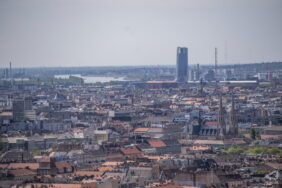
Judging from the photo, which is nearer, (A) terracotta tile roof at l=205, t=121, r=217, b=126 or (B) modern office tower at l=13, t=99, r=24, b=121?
(A) terracotta tile roof at l=205, t=121, r=217, b=126

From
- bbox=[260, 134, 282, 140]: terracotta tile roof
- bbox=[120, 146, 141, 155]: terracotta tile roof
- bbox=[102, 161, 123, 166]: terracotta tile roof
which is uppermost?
bbox=[102, 161, 123, 166]: terracotta tile roof

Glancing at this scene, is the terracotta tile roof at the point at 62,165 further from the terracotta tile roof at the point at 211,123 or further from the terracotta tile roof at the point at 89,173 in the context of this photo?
the terracotta tile roof at the point at 211,123

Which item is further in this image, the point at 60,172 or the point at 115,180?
the point at 60,172

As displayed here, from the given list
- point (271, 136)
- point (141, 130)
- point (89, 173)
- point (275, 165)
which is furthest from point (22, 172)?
point (141, 130)

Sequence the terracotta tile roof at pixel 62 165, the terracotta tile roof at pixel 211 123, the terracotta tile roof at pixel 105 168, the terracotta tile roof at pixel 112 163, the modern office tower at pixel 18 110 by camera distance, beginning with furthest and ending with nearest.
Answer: the modern office tower at pixel 18 110
the terracotta tile roof at pixel 211 123
the terracotta tile roof at pixel 112 163
the terracotta tile roof at pixel 62 165
the terracotta tile roof at pixel 105 168

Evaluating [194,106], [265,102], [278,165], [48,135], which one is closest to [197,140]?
[48,135]

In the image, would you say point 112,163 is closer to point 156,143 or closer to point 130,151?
point 130,151

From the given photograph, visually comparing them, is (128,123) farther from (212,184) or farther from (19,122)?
(212,184)

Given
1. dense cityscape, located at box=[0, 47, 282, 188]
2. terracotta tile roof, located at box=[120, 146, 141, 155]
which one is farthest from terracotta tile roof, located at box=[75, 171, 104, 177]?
terracotta tile roof, located at box=[120, 146, 141, 155]

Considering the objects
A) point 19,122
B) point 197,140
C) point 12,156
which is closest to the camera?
point 12,156

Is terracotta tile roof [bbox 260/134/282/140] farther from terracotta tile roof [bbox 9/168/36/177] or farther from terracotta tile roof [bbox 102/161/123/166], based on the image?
terracotta tile roof [bbox 9/168/36/177]

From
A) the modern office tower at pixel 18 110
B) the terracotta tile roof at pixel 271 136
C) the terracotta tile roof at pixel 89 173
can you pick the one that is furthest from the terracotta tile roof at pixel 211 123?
the terracotta tile roof at pixel 89 173
